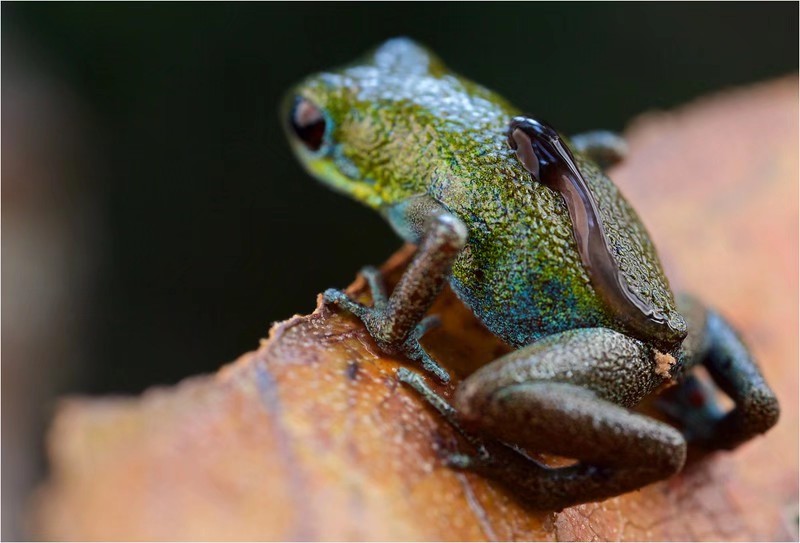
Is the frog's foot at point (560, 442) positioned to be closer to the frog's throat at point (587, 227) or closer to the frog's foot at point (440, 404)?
the frog's foot at point (440, 404)

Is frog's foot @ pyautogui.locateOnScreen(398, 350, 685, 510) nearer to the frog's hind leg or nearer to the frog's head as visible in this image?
the frog's hind leg

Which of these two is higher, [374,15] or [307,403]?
[374,15]

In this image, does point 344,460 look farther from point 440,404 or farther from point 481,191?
point 481,191

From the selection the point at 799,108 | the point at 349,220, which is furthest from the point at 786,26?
the point at 349,220

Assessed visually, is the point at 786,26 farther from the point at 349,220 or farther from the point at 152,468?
the point at 152,468

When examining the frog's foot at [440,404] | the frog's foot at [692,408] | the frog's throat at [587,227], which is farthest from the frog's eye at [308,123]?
the frog's foot at [692,408]

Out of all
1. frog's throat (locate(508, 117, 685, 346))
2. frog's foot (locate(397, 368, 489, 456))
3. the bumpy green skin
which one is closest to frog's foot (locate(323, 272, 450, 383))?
frog's foot (locate(397, 368, 489, 456))
